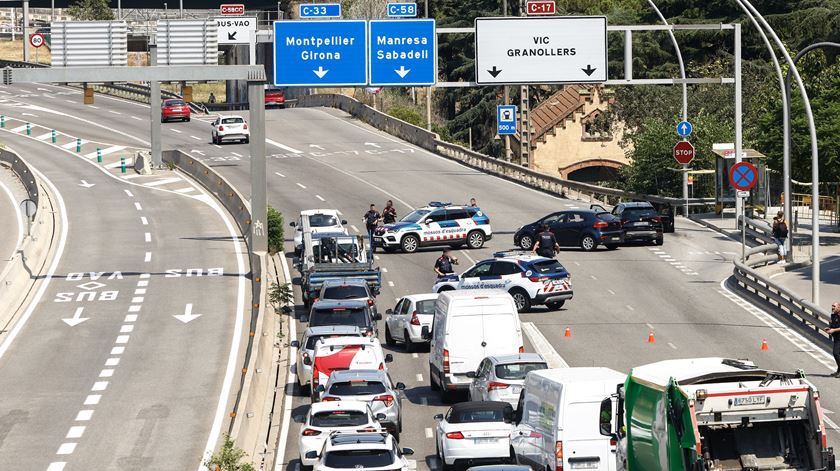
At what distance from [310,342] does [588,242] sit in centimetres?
1951

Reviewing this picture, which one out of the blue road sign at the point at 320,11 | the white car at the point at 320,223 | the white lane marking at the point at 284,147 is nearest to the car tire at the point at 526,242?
the white car at the point at 320,223

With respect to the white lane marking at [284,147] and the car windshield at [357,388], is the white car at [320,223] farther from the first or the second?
the white lane marking at [284,147]

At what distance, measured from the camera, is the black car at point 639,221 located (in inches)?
1907

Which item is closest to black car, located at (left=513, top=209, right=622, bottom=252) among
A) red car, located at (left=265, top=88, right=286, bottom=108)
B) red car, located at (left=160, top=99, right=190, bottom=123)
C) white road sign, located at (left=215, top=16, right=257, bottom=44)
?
white road sign, located at (left=215, top=16, right=257, bottom=44)

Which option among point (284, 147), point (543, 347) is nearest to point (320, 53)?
point (543, 347)

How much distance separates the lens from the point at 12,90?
355ft

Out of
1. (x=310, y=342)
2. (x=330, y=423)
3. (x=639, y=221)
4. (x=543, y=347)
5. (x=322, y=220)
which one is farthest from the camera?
(x=639, y=221)

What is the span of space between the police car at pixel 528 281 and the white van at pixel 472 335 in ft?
28.5

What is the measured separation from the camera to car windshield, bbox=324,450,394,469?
67.6 feet

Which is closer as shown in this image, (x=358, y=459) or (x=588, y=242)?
(x=358, y=459)

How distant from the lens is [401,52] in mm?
46125

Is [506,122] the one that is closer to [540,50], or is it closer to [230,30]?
[230,30]

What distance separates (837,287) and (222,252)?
2106cm

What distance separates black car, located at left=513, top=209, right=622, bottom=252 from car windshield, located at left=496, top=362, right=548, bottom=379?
21838mm
